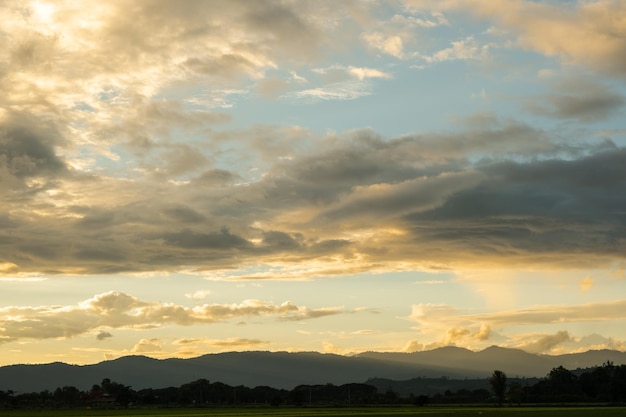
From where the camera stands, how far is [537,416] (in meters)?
121

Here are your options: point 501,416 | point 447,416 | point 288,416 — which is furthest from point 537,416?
point 288,416

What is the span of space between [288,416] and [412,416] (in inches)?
783

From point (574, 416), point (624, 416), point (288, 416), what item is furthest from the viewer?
point (288, 416)

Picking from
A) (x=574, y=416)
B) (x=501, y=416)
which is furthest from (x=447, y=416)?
(x=574, y=416)

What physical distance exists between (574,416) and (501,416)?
10959 mm

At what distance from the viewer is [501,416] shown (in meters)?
122

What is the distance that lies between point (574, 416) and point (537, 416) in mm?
6100

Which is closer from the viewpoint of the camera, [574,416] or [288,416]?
[574,416]

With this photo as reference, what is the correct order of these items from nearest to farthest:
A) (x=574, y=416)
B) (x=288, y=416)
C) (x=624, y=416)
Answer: (x=624, y=416)
(x=574, y=416)
(x=288, y=416)

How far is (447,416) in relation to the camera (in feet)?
396

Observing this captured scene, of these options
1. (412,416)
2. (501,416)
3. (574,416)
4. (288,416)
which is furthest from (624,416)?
(288,416)

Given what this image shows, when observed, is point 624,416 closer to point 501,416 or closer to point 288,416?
point 501,416

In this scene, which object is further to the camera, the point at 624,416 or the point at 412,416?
the point at 412,416

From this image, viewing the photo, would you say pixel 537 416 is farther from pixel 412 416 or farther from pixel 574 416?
pixel 412 416
